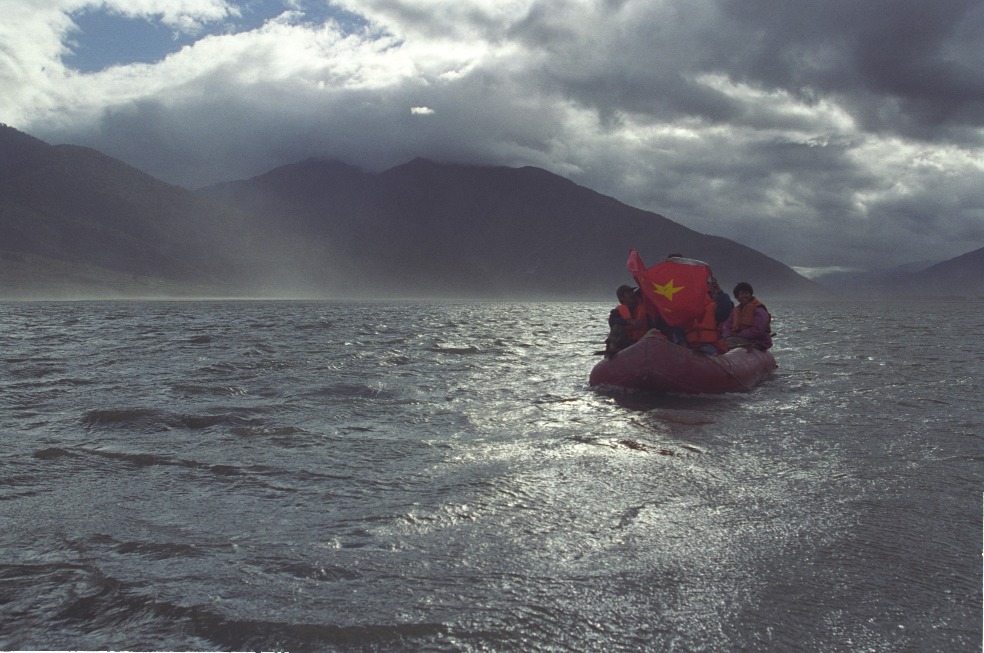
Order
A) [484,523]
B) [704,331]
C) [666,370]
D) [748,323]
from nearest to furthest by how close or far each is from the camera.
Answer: [484,523], [666,370], [704,331], [748,323]

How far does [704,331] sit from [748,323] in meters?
2.39

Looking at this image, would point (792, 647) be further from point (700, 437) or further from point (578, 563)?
point (700, 437)

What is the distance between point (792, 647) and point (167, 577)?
10.9ft

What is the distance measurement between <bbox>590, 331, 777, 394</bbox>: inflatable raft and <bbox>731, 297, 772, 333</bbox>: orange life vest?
8.51ft

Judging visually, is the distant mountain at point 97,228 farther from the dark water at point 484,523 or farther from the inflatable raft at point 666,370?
the dark water at point 484,523

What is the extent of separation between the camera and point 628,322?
1291cm

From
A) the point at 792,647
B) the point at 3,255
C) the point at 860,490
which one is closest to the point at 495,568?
the point at 792,647

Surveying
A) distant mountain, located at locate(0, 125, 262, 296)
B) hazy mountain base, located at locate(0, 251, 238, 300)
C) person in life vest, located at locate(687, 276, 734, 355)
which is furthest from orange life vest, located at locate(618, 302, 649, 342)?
distant mountain, located at locate(0, 125, 262, 296)

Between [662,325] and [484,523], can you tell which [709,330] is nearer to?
[662,325]

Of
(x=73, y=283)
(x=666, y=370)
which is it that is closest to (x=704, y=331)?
(x=666, y=370)

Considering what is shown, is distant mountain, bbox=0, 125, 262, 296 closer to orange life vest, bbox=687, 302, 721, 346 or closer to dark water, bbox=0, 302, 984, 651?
orange life vest, bbox=687, 302, 721, 346

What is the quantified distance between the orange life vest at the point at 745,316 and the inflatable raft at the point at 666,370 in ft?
8.51

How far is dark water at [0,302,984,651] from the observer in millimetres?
3516

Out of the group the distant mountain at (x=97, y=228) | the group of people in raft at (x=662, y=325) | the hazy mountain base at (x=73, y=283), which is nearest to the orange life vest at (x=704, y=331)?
the group of people in raft at (x=662, y=325)
